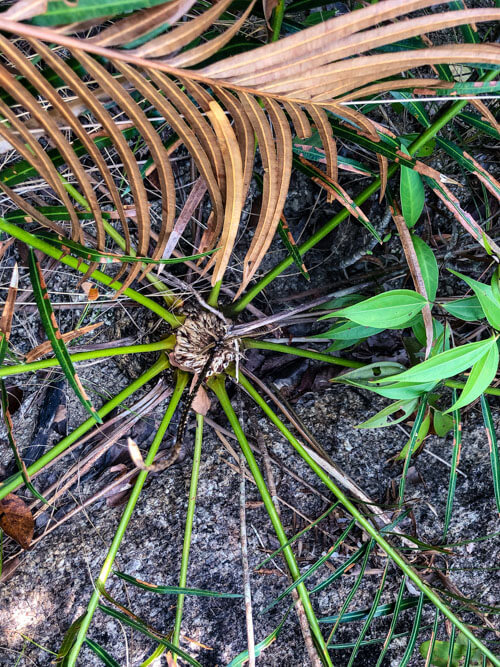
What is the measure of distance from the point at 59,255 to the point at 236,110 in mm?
284

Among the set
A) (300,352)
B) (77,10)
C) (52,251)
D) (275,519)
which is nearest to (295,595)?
(275,519)

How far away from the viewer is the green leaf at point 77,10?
0.34m

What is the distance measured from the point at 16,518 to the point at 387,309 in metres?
0.71

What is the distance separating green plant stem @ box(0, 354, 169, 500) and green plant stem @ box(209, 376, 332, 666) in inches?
4.0

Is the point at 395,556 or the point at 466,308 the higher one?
the point at 466,308

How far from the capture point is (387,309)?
593mm

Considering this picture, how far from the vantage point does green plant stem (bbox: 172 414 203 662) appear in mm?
717

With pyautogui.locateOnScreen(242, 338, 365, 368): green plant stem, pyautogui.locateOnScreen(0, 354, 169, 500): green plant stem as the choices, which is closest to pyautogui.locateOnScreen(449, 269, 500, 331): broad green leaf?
pyautogui.locateOnScreen(242, 338, 365, 368): green plant stem

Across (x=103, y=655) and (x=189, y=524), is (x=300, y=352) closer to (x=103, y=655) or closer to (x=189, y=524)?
(x=189, y=524)

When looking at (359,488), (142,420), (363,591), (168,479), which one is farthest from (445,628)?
(142,420)

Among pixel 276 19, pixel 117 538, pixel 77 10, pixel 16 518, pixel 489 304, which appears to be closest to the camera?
pixel 77 10

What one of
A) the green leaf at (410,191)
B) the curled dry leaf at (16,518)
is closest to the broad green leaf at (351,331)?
the green leaf at (410,191)

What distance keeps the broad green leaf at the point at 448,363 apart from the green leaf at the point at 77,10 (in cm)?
42

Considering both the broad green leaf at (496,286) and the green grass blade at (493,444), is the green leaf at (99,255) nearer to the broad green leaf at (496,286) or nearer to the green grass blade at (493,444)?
the broad green leaf at (496,286)
